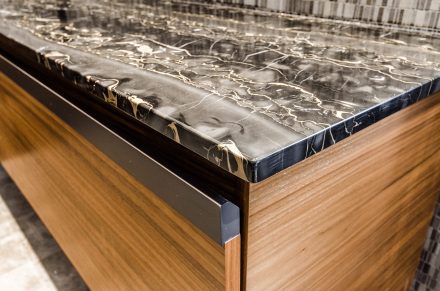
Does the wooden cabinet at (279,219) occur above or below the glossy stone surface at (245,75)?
below

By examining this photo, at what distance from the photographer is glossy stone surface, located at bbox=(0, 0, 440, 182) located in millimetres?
399

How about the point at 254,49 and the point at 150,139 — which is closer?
the point at 150,139

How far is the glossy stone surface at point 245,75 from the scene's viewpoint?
0.40 metres

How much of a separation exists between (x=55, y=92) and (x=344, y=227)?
64 centimetres

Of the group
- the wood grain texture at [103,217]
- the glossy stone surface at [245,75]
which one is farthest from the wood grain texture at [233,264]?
the glossy stone surface at [245,75]

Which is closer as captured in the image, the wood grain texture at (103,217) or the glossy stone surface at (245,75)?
the glossy stone surface at (245,75)

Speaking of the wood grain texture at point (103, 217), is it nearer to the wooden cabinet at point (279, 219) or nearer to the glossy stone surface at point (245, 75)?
the wooden cabinet at point (279, 219)

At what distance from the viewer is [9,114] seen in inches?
48.7

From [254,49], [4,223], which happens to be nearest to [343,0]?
[254,49]

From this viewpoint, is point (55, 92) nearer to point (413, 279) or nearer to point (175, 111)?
point (175, 111)

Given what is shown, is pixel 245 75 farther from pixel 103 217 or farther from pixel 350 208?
pixel 103 217

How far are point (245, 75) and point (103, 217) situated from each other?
0.41m

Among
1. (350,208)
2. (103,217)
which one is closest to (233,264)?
(350,208)

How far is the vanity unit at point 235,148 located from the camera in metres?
0.43
